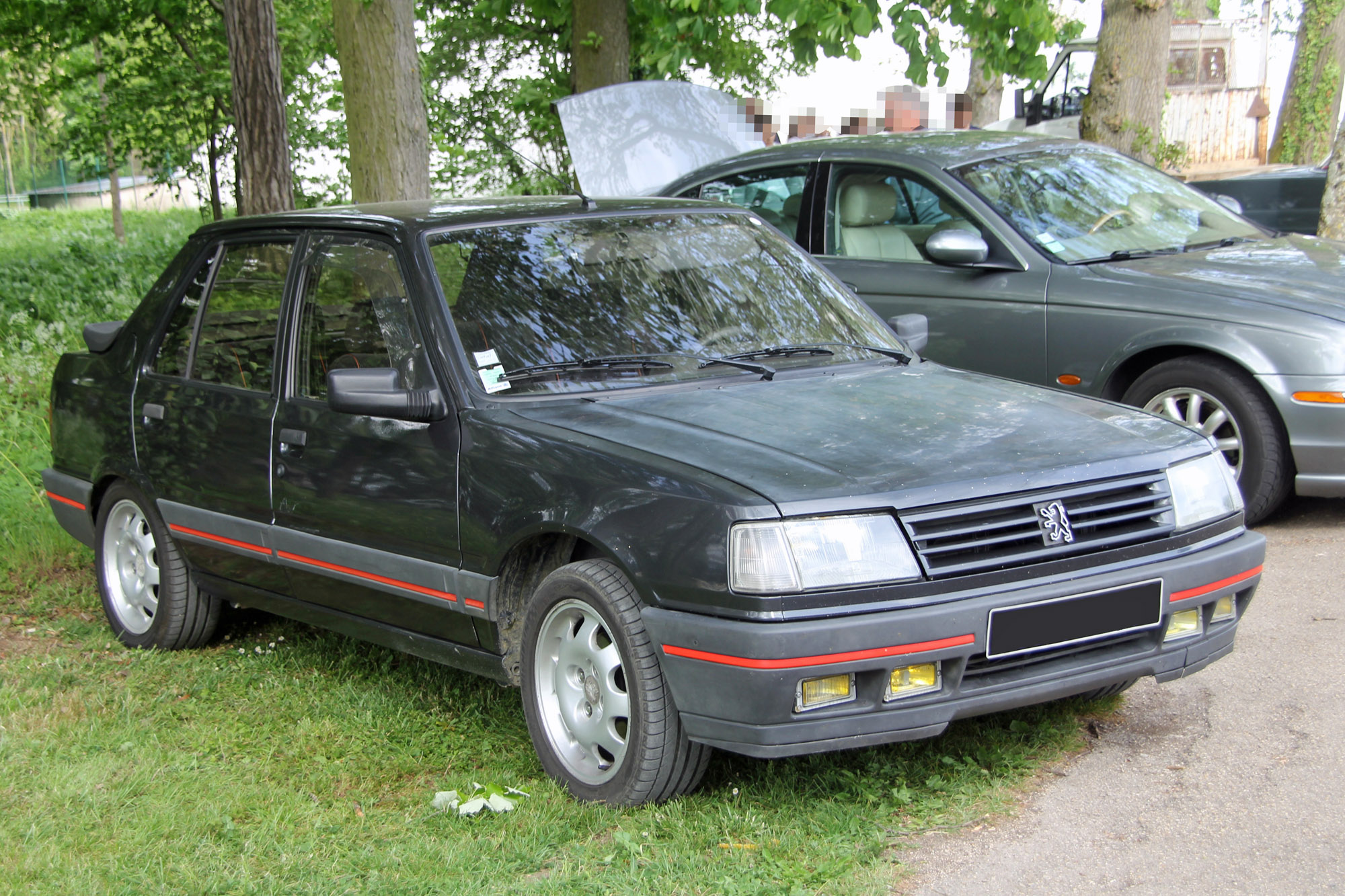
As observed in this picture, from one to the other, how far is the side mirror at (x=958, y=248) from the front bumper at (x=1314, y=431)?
1.41 metres

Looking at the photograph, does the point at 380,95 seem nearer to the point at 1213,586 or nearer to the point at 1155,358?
the point at 1155,358

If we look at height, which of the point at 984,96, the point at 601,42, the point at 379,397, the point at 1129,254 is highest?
the point at 984,96

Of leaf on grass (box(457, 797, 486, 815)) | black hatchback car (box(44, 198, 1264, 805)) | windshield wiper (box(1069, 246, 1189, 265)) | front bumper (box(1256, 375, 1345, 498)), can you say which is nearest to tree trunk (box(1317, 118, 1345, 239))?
windshield wiper (box(1069, 246, 1189, 265))

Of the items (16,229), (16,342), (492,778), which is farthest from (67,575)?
(16,229)

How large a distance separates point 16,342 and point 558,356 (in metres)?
9.50

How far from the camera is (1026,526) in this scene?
336cm

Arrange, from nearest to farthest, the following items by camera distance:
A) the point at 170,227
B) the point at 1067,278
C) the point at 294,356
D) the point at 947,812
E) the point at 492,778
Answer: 1. the point at 947,812
2. the point at 492,778
3. the point at 294,356
4. the point at 1067,278
5. the point at 170,227

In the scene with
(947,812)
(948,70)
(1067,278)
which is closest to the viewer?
(947,812)

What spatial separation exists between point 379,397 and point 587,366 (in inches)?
24.5

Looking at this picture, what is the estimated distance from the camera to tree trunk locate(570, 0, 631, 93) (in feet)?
42.3

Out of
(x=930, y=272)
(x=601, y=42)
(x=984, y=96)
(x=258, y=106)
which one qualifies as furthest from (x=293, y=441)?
(x=984, y=96)

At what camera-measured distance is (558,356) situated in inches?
163

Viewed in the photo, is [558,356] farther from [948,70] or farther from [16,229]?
[16,229]

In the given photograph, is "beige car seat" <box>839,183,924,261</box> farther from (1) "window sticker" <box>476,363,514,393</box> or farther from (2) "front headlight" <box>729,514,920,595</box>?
(2) "front headlight" <box>729,514,920,595</box>
